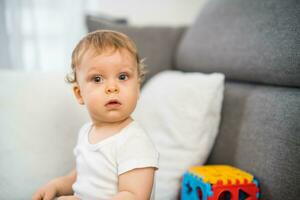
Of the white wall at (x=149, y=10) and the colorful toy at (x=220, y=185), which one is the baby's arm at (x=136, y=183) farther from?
the white wall at (x=149, y=10)

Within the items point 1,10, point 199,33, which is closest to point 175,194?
point 199,33

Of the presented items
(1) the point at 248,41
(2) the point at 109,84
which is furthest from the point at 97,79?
(1) the point at 248,41

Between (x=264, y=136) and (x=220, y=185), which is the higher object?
(x=264, y=136)

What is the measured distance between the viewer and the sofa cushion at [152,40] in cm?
150

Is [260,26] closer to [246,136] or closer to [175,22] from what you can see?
[246,136]

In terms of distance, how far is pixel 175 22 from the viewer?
2654mm

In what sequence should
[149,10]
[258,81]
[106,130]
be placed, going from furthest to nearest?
[149,10] < [258,81] < [106,130]

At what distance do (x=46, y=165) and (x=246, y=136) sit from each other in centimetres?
62

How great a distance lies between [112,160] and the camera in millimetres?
823

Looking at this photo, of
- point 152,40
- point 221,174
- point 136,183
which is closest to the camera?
point 136,183

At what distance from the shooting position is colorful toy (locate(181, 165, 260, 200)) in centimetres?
95

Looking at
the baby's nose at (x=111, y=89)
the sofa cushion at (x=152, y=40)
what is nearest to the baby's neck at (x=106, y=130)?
the baby's nose at (x=111, y=89)

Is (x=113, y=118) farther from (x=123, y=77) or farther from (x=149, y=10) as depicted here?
(x=149, y=10)

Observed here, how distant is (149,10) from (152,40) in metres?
1.11
